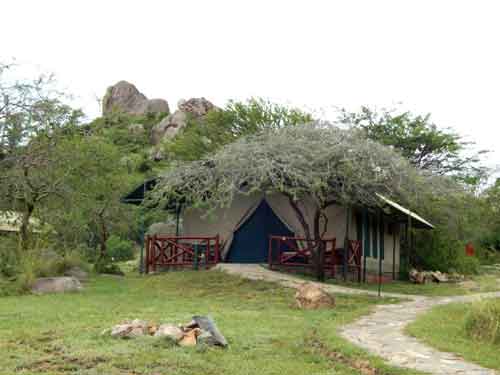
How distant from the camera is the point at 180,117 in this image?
42.1 metres

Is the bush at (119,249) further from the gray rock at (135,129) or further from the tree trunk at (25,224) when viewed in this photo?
the gray rock at (135,129)

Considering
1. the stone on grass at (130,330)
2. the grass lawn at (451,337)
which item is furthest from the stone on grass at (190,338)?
the grass lawn at (451,337)

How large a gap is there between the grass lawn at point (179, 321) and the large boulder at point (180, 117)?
2739cm

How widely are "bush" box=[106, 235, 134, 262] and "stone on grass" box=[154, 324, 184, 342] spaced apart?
19354mm

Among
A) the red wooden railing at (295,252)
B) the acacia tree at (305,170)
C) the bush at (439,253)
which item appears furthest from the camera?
the bush at (439,253)

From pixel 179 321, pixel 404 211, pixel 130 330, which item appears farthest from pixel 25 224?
pixel 130 330

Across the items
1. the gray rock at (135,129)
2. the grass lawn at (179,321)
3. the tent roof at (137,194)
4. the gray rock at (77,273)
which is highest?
the gray rock at (135,129)

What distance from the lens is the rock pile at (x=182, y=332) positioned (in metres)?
6.43

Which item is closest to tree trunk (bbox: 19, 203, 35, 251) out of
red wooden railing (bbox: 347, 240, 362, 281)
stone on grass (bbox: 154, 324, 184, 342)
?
red wooden railing (bbox: 347, 240, 362, 281)

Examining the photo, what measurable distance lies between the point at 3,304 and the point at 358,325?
5692mm

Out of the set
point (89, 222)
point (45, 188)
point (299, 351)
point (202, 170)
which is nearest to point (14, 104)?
point (45, 188)

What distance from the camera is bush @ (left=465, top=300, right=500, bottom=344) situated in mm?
7223

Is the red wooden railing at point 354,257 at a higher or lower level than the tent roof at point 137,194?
lower

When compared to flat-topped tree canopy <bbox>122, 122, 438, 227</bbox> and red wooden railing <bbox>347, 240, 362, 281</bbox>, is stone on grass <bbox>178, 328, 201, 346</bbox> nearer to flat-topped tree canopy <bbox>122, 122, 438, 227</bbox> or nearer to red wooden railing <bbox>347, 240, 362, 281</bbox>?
flat-topped tree canopy <bbox>122, 122, 438, 227</bbox>
